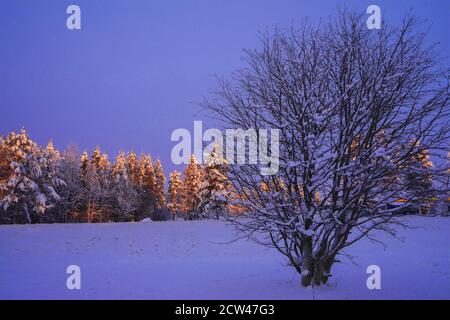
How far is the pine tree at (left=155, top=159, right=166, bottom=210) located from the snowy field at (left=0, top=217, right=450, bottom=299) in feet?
91.5

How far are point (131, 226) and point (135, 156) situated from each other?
32538 millimetres

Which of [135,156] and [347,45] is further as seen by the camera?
[135,156]

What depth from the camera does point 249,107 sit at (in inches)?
363

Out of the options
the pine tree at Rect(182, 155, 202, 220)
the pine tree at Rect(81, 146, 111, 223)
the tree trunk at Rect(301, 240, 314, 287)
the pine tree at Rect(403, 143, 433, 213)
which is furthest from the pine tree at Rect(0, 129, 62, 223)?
the pine tree at Rect(403, 143, 433, 213)

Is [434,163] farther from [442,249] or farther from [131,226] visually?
[131,226]

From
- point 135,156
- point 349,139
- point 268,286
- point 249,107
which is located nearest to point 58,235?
point 268,286

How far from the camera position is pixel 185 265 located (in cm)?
1652

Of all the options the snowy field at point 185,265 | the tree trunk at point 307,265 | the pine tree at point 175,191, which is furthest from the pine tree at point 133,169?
the tree trunk at point 307,265

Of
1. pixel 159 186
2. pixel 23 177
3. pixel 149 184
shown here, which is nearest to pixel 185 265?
pixel 23 177

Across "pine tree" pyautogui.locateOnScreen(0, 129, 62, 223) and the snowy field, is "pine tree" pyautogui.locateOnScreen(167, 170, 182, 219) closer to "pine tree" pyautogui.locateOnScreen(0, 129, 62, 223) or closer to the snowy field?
"pine tree" pyautogui.locateOnScreen(0, 129, 62, 223)

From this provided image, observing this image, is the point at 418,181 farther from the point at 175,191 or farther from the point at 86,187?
the point at 175,191

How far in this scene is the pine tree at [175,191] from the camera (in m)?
56.5

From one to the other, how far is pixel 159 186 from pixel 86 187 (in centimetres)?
1269

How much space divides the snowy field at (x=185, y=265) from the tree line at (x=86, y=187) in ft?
8.94
